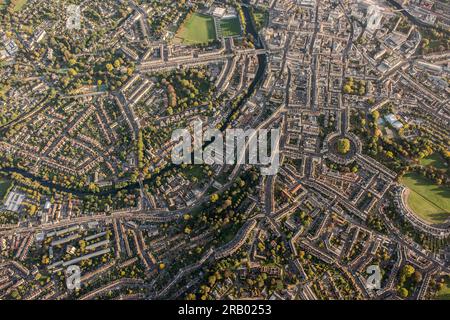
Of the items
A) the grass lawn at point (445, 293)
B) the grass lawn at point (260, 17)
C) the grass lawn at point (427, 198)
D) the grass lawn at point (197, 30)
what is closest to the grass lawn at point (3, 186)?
the grass lawn at point (197, 30)

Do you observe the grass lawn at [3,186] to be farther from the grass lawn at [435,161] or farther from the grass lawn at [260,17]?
the grass lawn at [435,161]

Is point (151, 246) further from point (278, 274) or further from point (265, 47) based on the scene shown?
point (265, 47)

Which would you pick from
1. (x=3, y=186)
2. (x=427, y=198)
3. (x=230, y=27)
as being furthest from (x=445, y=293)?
(x=3, y=186)

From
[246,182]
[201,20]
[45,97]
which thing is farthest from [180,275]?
[201,20]

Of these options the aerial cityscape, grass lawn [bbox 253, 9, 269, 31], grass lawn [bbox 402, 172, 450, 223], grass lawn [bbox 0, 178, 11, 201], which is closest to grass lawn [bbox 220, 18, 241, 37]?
the aerial cityscape

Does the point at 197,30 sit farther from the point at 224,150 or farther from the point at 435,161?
the point at 435,161
